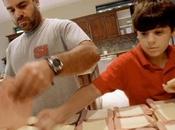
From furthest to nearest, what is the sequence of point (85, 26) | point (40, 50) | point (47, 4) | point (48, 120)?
point (47, 4) < point (85, 26) < point (40, 50) < point (48, 120)

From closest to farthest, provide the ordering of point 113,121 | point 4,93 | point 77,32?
point 4,93 → point 113,121 → point 77,32

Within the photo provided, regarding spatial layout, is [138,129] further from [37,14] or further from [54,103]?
[37,14]

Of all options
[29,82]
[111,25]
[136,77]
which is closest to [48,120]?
[29,82]

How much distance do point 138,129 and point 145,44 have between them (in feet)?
1.94

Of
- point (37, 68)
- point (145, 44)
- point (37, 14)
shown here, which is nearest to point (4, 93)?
point (37, 68)

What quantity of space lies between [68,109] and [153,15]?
0.57 meters

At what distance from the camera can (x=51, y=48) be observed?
141 centimetres

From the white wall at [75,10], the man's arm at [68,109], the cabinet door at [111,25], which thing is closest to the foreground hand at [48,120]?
the man's arm at [68,109]

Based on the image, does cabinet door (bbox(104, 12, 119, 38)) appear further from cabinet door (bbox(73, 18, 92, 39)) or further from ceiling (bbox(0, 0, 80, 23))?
ceiling (bbox(0, 0, 80, 23))

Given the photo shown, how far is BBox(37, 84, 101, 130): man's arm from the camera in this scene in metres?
0.79

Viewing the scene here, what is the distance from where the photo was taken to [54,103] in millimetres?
1403

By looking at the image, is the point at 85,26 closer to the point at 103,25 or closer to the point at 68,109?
the point at 103,25

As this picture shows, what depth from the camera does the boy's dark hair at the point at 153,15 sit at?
1.23m

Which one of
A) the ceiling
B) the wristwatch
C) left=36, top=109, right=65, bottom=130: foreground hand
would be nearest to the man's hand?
the wristwatch
